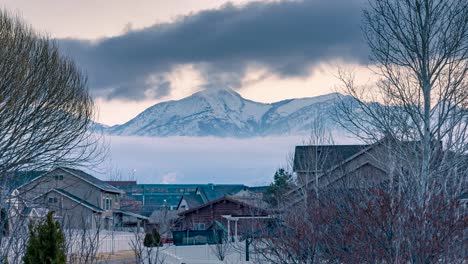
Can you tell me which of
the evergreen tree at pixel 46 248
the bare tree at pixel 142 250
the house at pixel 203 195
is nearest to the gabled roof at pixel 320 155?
the bare tree at pixel 142 250

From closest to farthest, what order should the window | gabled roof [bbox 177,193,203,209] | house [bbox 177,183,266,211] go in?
the window
house [bbox 177,183,266,211]
gabled roof [bbox 177,193,203,209]

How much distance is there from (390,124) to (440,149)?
5.58 ft

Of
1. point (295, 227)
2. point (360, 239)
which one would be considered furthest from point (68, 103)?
point (360, 239)

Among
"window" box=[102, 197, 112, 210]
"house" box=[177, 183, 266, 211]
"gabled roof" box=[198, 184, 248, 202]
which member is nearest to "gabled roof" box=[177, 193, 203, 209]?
"house" box=[177, 183, 266, 211]

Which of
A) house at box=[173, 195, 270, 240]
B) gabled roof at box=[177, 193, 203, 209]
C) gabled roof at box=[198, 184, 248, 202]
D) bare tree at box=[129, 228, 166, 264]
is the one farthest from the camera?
gabled roof at box=[198, 184, 248, 202]

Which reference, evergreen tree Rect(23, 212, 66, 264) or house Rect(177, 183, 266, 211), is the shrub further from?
house Rect(177, 183, 266, 211)

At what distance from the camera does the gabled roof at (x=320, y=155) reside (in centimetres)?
4266

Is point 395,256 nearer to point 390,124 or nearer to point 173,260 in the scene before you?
point 390,124

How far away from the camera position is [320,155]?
43719 mm

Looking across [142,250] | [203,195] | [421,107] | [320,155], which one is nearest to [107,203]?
[203,195]

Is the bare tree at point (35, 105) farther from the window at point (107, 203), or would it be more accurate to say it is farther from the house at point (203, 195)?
the house at point (203, 195)

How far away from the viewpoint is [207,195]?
4008 inches

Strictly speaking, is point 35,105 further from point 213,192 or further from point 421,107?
point 213,192

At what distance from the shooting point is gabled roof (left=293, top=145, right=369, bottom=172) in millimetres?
42656
